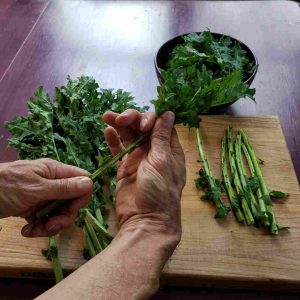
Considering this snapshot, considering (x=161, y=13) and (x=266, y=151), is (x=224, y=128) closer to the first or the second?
(x=266, y=151)

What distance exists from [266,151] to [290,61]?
728 mm

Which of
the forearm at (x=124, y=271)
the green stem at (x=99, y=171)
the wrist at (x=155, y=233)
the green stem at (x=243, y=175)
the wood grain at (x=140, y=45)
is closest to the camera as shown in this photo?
the forearm at (x=124, y=271)

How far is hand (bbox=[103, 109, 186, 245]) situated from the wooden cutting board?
0.14m

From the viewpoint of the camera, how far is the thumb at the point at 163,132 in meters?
1.09

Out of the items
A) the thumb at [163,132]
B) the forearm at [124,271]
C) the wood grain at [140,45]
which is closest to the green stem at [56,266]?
the forearm at [124,271]

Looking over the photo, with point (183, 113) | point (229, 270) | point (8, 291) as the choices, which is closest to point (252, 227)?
point (229, 270)

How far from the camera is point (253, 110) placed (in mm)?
1640

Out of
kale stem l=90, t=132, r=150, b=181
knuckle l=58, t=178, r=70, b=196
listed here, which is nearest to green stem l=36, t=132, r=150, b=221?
kale stem l=90, t=132, r=150, b=181

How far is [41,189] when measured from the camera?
3.39 ft

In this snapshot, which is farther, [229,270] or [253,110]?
[253,110]

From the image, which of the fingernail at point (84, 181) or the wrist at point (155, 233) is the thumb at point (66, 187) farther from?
the wrist at point (155, 233)

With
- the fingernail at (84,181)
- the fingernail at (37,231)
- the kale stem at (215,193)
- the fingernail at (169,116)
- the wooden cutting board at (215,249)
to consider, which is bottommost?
the wooden cutting board at (215,249)

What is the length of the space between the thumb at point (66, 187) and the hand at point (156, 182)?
0.53 feet

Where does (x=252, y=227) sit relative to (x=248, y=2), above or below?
below
